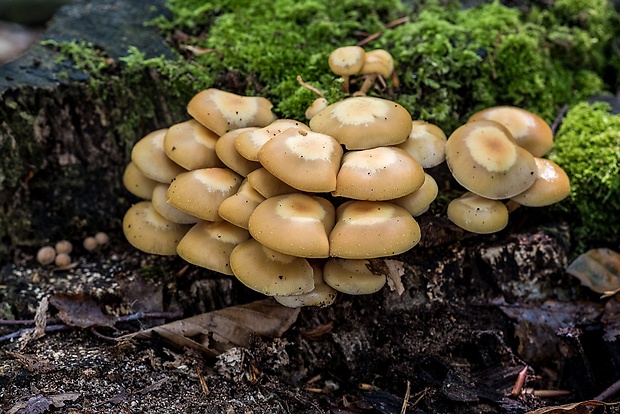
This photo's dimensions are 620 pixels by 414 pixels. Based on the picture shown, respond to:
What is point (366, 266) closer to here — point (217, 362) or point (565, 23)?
point (217, 362)

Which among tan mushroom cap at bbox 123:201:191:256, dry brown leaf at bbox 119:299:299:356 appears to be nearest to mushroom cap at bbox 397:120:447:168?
dry brown leaf at bbox 119:299:299:356

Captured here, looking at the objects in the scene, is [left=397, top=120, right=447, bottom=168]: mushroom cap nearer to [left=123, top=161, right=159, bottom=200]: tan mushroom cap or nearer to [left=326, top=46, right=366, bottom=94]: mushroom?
[left=326, top=46, right=366, bottom=94]: mushroom

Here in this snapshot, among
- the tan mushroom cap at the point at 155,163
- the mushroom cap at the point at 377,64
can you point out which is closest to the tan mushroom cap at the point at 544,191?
the mushroom cap at the point at 377,64

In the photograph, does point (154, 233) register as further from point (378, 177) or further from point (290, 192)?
point (378, 177)

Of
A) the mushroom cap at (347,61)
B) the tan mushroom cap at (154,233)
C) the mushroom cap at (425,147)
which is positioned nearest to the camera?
the mushroom cap at (425,147)

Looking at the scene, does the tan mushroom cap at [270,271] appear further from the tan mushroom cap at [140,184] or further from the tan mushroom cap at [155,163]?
the tan mushroom cap at [140,184]

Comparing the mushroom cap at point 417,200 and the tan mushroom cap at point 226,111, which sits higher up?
the tan mushroom cap at point 226,111

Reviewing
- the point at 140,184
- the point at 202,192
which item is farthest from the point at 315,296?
the point at 140,184
